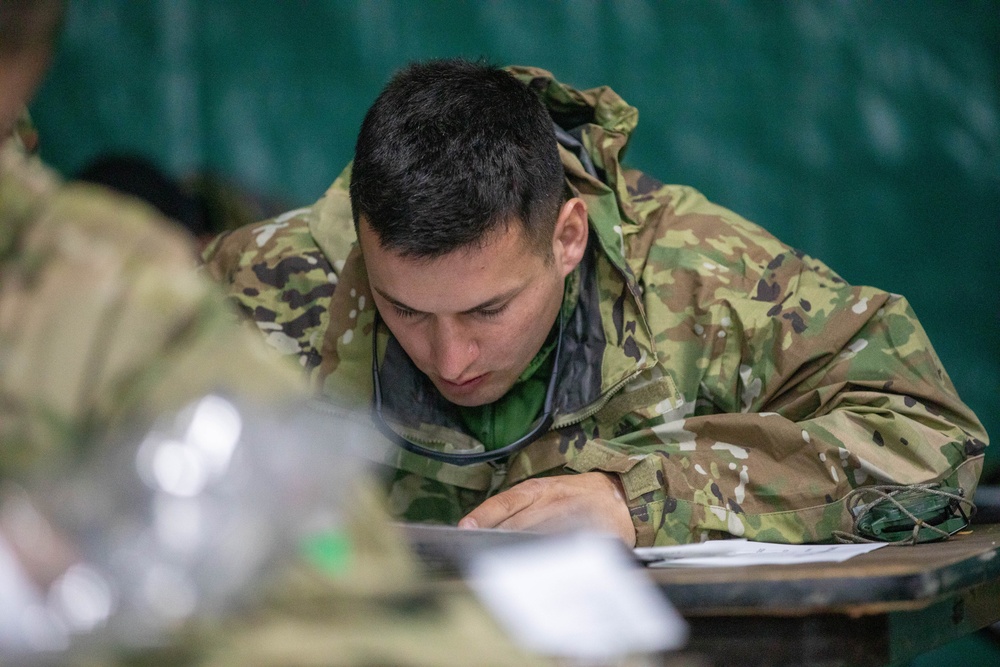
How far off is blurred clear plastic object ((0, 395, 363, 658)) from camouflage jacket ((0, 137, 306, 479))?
3cm

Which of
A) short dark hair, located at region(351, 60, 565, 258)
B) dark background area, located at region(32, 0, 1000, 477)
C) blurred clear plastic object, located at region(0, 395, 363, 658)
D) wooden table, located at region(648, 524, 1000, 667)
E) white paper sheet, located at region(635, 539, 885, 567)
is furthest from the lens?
dark background area, located at region(32, 0, 1000, 477)

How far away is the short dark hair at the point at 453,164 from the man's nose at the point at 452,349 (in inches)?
5.2

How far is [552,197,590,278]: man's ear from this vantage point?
6.70 feet

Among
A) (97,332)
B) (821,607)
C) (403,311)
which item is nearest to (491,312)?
(403,311)

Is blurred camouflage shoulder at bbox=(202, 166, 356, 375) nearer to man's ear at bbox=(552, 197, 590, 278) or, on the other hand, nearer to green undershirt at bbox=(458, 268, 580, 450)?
green undershirt at bbox=(458, 268, 580, 450)

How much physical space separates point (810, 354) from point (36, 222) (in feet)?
4.94

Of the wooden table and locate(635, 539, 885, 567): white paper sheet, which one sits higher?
the wooden table

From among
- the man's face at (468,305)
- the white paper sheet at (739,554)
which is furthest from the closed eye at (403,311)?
the white paper sheet at (739,554)

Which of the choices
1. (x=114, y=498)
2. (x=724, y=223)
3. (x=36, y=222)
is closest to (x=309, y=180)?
(x=724, y=223)

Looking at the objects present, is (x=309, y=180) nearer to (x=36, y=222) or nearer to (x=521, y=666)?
(x=36, y=222)

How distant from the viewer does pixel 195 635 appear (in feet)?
1.85

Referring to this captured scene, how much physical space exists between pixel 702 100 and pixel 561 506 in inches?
60.9

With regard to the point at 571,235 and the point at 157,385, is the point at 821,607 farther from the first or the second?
the point at 571,235

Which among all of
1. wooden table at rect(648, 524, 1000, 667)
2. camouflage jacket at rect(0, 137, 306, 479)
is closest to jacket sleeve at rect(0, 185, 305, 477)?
camouflage jacket at rect(0, 137, 306, 479)
